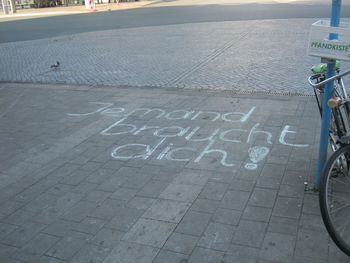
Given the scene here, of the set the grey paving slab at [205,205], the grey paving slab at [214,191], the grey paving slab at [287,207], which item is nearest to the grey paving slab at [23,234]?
the grey paving slab at [205,205]

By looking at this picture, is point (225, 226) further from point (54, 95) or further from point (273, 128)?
point (54, 95)

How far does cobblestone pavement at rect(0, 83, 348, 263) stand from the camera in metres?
Answer: 3.27

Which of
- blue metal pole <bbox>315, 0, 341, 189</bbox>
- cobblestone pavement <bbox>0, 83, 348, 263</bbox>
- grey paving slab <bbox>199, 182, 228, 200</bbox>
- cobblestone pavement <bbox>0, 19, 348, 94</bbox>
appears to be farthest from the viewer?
cobblestone pavement <bbox>0, 19, 348, 94</bbox>

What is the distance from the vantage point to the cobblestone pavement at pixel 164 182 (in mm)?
3270

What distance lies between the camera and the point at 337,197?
315 cm

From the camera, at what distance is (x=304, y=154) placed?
4609 mm

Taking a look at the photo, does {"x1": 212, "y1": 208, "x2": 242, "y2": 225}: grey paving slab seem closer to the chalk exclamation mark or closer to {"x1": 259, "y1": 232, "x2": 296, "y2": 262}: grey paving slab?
{"x1": 259, "y1": 232, "x2": 296, "y2": 262}: grey paving slab

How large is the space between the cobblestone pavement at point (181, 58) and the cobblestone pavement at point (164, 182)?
4.39ft

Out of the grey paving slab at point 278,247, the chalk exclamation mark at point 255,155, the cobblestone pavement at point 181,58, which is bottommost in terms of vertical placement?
the grey paving slab at point 278,247

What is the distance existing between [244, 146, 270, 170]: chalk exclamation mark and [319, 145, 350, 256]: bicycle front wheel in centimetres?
125

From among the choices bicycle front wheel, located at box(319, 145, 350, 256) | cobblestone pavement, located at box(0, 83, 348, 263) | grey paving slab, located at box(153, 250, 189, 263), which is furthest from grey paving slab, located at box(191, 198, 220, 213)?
bicycle front wheel, located at box(319, 145, 350, 256)

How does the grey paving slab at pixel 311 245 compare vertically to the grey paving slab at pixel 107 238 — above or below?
above

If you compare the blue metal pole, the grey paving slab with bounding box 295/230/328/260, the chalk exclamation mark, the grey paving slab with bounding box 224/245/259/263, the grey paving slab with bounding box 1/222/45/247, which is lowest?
the grey paving slab with bounding box 1/222/45/247

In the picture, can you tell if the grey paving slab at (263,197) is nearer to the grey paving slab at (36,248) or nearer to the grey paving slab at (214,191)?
the grey paving slab at (214,191)
